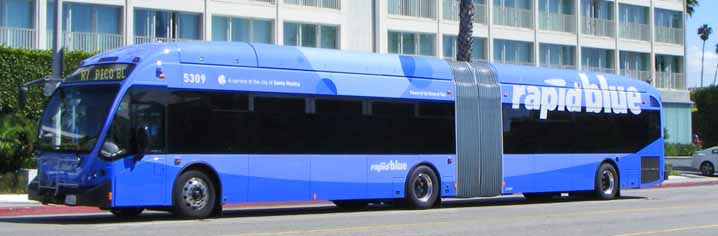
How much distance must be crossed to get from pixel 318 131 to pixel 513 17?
3425cm

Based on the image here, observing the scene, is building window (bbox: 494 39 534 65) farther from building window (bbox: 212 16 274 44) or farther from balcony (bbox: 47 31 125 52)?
balcony (bbox: 47 31 125 52)

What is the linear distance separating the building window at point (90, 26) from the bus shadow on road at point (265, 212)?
1663 centimetres

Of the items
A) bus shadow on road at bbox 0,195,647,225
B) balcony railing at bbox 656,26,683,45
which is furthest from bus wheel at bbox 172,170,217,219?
balcony railing at bbox 656,26,683,45

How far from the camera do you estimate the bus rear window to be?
1719 centimetres

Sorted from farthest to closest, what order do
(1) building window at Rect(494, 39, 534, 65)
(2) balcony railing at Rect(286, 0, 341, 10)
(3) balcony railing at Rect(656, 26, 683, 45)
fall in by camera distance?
(3) balcony railing at Rect(656, 26, 683, 45), (1) building window at Rect(494, 39, 534, 65), (2) balcony railing at Rect(286, 0, 341, 10)

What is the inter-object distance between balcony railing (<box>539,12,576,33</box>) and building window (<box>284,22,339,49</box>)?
14.7 meters

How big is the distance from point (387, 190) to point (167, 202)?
17.7 feet

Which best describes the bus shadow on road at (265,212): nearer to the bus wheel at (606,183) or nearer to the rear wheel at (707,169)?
the bus wheel at (606,183)

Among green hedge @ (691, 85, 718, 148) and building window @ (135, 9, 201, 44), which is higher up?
building window @ (135, 9, 201, 44)

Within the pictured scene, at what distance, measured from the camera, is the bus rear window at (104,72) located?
17188 mm

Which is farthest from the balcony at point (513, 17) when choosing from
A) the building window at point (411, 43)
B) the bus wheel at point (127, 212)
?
the bus wheel at point (127, 212)

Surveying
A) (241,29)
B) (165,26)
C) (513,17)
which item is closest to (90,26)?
(165,26)

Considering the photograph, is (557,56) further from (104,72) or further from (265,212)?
(104,72)

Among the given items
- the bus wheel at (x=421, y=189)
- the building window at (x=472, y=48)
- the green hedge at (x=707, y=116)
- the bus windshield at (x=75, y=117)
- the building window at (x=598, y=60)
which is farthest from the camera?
the green hedge at (x=707, y=116)
